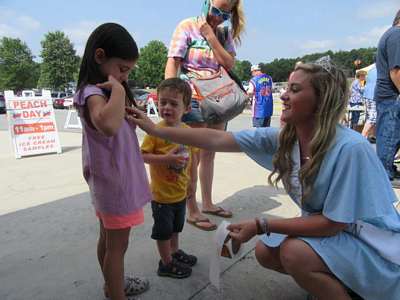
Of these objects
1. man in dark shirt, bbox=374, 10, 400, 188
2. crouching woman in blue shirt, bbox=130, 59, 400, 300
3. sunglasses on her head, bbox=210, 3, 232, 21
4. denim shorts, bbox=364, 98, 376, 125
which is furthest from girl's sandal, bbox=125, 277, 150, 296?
denim shorts, bbox=364, 98, 376, 125

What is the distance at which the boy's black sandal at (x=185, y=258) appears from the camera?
2.35 meters

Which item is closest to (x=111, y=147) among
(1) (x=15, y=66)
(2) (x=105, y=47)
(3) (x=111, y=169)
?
(3) (x=111, y=169)

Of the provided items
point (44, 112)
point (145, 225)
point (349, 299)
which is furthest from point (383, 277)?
point (44, 112)

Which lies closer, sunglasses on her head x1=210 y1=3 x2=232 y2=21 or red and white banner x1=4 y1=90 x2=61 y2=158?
sunglasses on her head x1=210 y1=3 x2=232 y2=21

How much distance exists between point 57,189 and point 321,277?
10.3 ft

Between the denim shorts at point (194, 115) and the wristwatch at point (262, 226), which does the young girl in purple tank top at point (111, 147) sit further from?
the denim shorts at point (194, 115)

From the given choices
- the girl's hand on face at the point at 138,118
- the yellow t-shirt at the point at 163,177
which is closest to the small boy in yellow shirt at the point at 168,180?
the yellow t-shirt at the point at 163,177

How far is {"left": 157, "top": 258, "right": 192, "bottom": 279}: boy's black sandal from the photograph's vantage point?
2.19 meters

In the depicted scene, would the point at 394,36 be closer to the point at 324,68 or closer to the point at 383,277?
the point at 324,68

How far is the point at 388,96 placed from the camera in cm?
403

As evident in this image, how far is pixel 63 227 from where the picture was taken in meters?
2.93

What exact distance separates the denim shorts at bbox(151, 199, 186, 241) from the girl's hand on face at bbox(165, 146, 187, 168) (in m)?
0.23

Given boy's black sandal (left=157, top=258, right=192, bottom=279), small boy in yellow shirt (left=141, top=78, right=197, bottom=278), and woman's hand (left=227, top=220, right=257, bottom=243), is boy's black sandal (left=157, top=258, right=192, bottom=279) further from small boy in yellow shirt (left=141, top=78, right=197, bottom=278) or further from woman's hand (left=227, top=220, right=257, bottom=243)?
woman's hand (left=227, top=220, right=257, bottom=243)

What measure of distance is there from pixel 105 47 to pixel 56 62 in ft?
201
